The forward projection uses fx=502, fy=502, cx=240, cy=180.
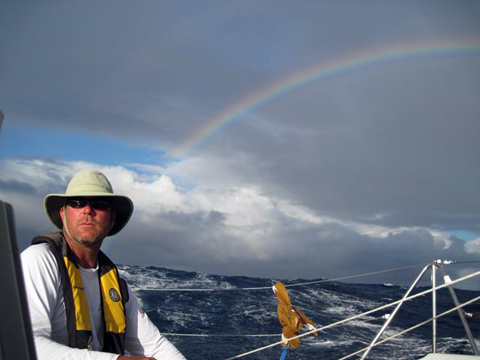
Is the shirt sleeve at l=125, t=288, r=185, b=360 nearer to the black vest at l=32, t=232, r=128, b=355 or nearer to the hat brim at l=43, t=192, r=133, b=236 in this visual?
the black vest at l=32, t=232, r=128, b=355

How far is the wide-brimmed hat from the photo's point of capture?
255 cm

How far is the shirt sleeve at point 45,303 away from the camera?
6.79ft

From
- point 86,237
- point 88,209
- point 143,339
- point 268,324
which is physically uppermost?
point 88,209

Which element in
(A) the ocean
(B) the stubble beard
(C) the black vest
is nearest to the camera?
(C) the black vest

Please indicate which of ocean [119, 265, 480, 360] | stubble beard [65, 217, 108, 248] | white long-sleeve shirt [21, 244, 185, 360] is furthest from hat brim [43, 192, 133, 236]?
ocean [119, 265, 480, 360]

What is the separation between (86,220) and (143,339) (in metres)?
0.81

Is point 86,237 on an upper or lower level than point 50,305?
upper

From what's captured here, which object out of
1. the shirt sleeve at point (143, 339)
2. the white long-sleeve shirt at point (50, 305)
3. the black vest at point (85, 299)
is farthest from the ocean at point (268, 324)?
the white long-sleeve shirt at point (50, 305)

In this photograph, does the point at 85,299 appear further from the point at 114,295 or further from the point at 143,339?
the point at 143,339

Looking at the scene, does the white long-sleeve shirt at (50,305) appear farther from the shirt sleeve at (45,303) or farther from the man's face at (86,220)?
the man's face at (86,220)

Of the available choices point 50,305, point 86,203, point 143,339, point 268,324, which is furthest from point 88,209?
point 268,324

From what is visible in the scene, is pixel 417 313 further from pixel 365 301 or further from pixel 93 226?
pixel 93 226

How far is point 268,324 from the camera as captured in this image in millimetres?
12500

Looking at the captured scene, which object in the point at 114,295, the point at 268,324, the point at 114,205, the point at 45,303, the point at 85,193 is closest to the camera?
the point at 45,303
